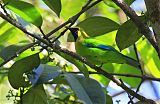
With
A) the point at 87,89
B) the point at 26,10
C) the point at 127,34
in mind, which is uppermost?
the point at 26,10

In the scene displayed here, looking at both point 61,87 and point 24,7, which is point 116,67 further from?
point 24,7

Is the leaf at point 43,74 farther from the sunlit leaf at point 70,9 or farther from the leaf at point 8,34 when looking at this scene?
the sunlit leaf at point 70,9

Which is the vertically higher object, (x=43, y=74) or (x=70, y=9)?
(x=70, y=9)

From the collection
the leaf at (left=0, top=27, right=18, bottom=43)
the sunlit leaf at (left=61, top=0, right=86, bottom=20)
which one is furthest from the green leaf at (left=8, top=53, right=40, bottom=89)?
the sunlit leaf at (left=61, top=0, right=86, bottom=20)

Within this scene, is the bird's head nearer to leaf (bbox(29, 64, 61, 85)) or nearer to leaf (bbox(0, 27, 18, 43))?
leaf (bbox(29, 64, 61, 85))

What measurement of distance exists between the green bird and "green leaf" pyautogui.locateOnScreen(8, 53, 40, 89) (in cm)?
15

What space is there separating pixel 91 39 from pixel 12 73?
1.50 ft

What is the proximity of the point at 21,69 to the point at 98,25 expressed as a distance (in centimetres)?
29

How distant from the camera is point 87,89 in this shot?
1.39 m

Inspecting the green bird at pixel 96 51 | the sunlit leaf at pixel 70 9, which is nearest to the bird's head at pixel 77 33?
the green bird at pixel 96 51

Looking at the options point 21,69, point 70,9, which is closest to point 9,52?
point 21,69

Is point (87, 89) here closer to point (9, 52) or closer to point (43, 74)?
point (43, 74)

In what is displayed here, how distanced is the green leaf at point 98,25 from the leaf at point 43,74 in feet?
0.59

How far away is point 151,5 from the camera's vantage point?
109cm
